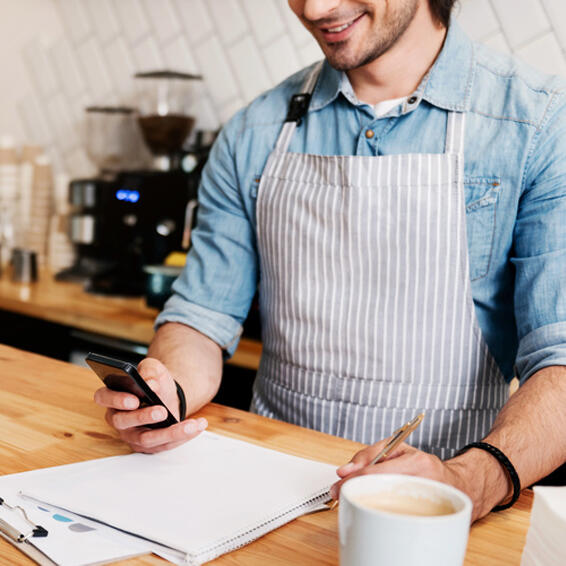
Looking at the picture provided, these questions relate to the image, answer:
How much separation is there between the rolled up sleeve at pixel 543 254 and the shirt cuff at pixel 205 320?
51 cm

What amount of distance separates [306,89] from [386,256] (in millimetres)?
402

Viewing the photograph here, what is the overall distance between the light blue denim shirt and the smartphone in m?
0.40

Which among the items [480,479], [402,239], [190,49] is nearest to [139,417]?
[480,479]

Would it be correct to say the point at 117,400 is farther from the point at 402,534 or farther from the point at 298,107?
the point at 298,107

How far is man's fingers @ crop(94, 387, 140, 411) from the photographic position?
96 centimetres

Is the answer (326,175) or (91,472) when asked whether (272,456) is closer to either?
(91,472)

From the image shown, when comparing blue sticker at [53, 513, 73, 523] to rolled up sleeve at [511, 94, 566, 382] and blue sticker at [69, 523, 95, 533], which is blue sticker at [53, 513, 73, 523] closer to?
blue sticker at [69, 523, 95, 533]

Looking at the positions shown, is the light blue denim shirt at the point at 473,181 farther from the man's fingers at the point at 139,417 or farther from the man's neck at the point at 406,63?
the man's fingers at the point at 139,417

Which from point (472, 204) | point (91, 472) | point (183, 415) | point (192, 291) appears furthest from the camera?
point (192, 291)

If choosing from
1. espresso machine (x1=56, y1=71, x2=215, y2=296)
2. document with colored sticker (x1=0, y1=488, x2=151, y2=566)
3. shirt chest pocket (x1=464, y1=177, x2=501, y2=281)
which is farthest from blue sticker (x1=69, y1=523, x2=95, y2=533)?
espresso machine (x1=56, y1=71, x2=215, y2=296)

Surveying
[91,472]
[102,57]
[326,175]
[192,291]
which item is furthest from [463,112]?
[102,57]

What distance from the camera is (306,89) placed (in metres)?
1.47

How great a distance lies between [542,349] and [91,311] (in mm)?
1504

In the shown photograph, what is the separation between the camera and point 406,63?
136 centimetres
